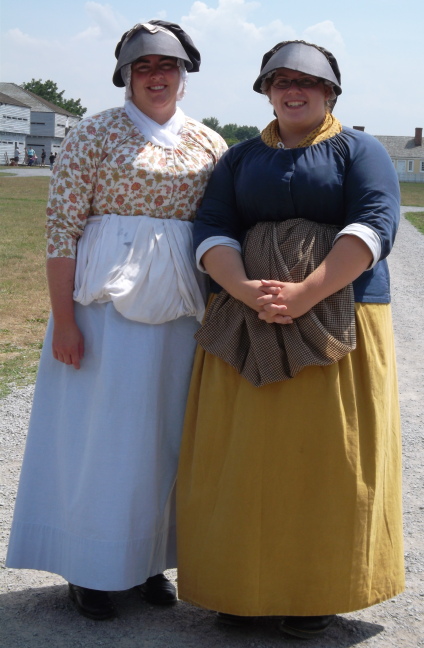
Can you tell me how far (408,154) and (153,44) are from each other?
340 ft

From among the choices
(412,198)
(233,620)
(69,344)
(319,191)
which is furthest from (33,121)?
(233,620)

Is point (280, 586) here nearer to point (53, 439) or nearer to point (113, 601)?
point (113, 601)

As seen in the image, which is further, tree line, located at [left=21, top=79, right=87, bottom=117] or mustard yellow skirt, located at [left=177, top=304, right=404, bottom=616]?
tree line, located at [left=21, top=79, right=87, bottom=117]

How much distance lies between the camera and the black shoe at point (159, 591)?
331 cm

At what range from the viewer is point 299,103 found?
298cm

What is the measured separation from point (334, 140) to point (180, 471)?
1320 millimetres

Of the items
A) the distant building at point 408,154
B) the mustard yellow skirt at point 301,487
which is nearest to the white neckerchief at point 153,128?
the mustard yellow skirt at point 301,487

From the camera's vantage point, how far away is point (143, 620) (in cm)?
320

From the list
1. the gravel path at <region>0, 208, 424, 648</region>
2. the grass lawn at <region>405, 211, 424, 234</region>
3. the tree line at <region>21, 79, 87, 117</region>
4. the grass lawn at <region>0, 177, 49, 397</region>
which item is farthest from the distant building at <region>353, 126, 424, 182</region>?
the gravel path at <region>0, 208, 424, 648</region>

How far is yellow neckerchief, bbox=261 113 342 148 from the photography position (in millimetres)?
3004

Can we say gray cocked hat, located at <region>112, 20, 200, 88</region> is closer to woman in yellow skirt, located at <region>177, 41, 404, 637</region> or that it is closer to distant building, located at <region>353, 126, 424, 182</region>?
woman in yellow skirt, located at <region>177, 41, 404, 637</region>

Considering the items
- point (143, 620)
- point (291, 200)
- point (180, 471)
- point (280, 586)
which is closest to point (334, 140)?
point (291, 200)

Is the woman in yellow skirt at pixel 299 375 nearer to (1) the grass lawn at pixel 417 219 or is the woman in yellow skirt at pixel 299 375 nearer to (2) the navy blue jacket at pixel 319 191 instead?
(2) the navy blue jacket at pixel 319 191

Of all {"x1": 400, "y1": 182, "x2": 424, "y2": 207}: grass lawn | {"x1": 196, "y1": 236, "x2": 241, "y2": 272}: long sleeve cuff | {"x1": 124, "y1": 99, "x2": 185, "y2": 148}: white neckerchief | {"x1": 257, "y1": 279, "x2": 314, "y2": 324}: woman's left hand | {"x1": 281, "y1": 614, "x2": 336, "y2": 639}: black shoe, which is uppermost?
{"x1": 400, "y1": 182, "x2": 424, "y2": 207}: grass lawn
